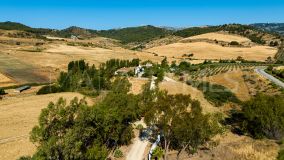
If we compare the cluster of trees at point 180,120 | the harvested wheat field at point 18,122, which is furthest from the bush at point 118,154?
the harvested wheat field at point 18,122

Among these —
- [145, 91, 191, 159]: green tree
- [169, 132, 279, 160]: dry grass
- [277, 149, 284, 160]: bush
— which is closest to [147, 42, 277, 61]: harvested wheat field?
[169, 132, 279, 160]: dry grass

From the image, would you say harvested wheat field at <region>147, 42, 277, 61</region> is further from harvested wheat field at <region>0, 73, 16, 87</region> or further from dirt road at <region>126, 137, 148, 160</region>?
dirt road at <region>126, 137, 148, 160</region>

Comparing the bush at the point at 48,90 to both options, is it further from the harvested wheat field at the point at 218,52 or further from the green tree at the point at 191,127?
the harvested wheat field at the point at 218,52

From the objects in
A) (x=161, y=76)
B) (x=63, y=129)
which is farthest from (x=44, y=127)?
(x=161, y=76)

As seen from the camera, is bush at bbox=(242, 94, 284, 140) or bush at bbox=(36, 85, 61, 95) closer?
bush at bbox=(242, 94, 284, 140)

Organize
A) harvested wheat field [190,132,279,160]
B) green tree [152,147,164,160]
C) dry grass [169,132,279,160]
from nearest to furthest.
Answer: green tree [152,147,164,160], dry grass [169,132,279,160], harvested wheat field [190,132,279,160]

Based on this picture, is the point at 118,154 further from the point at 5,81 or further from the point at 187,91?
the point at 5,81

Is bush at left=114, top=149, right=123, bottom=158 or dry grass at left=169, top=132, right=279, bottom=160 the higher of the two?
bush at left=114, top=149, right=123, bottom=158
